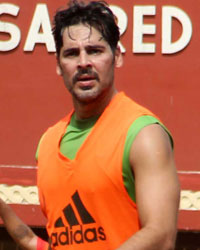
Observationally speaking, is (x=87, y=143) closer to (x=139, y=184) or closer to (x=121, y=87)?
(x=139, y=184)

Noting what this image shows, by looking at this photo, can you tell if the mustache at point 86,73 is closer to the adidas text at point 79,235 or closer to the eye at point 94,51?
the eye at point 94,51

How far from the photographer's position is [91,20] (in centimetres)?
295

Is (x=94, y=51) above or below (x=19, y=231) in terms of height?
above

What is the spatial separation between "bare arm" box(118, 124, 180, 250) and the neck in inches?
10.8

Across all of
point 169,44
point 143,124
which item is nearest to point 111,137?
point 143,124

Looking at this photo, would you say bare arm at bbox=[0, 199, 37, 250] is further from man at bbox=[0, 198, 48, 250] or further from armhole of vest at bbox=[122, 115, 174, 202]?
armhole of vest at bbox=[122, 115, 174, 202]

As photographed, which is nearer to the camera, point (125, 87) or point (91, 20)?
point (91, 20)

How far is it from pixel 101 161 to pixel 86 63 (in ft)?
0.95

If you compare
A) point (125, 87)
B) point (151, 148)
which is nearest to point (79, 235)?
point (151, 148)

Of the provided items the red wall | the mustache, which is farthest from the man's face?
the red wall

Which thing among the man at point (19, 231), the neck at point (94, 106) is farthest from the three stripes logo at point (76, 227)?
the man at point (19, 231)

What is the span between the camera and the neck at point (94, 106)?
9.61ft

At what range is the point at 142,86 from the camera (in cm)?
523

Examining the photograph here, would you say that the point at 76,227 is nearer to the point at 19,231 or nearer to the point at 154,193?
the point at 154,193
